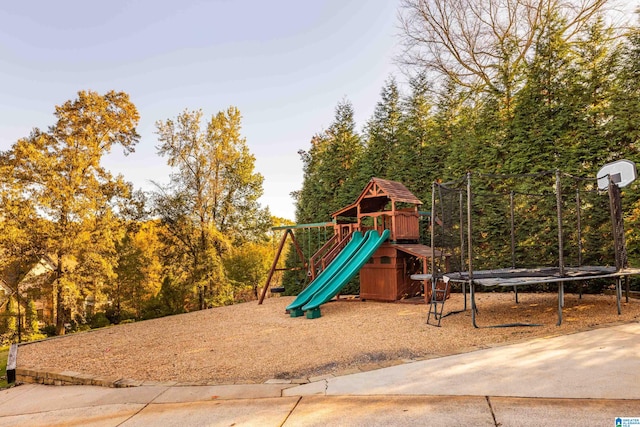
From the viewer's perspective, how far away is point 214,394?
347 centimetres

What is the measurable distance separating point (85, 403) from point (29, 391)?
2.06 metres

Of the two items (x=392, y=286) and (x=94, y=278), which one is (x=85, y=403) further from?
(x=94, y=278)

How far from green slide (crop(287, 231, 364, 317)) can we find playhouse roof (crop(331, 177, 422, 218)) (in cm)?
96

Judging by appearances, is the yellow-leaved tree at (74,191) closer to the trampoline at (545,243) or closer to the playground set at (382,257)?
the playground set at (382,257)

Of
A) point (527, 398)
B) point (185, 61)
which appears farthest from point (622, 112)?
point (185, 61)

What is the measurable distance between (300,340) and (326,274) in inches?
137

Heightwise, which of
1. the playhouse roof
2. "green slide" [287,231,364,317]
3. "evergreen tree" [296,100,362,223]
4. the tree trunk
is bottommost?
the tree trunk

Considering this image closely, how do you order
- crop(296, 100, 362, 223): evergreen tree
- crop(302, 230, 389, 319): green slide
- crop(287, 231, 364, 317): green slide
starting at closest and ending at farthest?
crop(302, 230, 389, 319): green slide, crop(287, 231, 364, 317): green slide, crop(296, 100, 362, 223): evergreen tree

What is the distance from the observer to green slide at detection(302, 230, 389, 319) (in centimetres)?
792

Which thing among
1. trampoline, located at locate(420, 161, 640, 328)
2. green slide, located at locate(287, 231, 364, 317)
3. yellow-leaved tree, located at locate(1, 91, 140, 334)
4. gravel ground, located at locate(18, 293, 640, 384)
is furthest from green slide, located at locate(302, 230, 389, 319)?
yellow-leaved tree, located at locate(1, 91, 140, 334)

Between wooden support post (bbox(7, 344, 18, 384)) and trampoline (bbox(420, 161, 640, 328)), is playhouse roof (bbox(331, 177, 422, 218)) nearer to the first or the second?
trampoline (bbox(420, 161, 640, 328))

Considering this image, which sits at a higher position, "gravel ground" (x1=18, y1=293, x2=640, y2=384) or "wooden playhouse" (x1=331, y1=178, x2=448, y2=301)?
"wooden playhouse" (x1=331, y1=178, x2=448, y2=301)

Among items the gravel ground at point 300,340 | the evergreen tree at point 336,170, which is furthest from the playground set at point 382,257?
the evergreen tree at point 336,170

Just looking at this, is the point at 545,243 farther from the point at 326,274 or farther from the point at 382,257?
the point at 326,274
